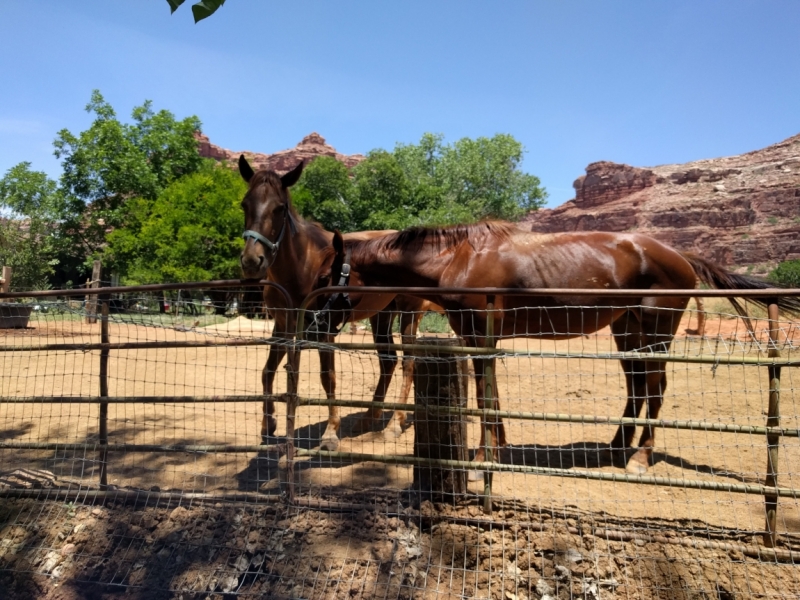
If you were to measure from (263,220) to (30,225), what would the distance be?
1235 inches

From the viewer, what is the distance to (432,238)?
14.4ft

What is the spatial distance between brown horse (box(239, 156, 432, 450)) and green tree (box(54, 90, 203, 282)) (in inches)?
1021

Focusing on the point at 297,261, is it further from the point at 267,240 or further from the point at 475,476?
the point at 475,476

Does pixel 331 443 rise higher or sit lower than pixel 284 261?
lower

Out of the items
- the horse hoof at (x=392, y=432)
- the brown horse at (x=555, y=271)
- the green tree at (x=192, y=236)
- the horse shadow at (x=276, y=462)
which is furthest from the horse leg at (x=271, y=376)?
the green tree at (x=192, y=236)

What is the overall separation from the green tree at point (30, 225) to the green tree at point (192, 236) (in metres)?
5.52

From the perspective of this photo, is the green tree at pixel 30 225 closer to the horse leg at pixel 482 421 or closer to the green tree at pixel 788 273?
the horse leg at pixel 482 421

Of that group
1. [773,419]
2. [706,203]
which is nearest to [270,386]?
[773,419]

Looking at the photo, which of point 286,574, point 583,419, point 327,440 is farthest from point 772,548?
point 327,440

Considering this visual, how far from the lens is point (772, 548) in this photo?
271cm

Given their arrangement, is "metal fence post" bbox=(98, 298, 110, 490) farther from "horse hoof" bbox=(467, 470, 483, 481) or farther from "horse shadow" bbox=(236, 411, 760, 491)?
"horse hoof" bbox=(467, 470, 483, 481)

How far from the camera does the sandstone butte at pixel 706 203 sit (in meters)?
50.0

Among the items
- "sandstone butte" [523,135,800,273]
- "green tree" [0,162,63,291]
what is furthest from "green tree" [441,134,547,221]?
"green tree" [0,162,63,291]

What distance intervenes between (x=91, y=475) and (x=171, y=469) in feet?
1.99
